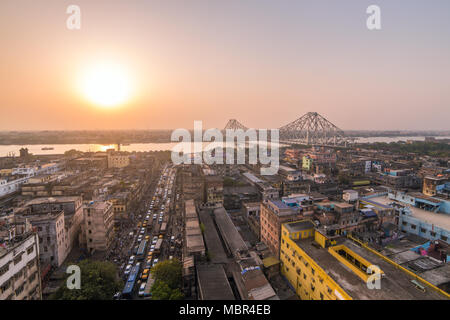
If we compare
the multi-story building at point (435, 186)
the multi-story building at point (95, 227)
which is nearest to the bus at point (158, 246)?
the multi-story building at point (95, 227)

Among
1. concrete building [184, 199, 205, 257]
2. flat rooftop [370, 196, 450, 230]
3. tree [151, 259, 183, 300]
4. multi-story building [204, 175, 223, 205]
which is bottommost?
tree [151, 259, 183, 300]

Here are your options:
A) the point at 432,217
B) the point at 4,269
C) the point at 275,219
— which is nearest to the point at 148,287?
the point at 4,269

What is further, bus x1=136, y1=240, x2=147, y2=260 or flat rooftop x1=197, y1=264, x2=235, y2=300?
bus x1=136, y1=240, x2=147, y2=260

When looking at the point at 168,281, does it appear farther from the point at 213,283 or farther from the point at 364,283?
the point at 364,283

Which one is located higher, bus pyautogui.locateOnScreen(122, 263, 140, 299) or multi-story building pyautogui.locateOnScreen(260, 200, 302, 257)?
multi-story building pyautogui.locateOnScreen(260, 200, 302, 257)

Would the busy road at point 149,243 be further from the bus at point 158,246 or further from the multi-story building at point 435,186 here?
the multi-story building at point 435,186

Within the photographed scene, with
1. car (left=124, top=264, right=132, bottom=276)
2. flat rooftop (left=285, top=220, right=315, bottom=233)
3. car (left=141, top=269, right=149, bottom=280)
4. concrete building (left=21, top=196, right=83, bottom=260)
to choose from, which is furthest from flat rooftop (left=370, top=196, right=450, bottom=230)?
concrete building (left=21, top=196, right=83, bottom=260)

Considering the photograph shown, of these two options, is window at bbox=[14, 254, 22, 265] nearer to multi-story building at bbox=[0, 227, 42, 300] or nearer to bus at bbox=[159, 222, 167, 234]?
multi-story building at bbox=[0, 227, 42, 300]

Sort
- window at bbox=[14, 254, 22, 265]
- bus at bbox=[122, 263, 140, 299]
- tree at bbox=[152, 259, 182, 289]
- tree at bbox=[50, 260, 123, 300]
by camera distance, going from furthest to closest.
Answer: bus at bbox=[122, 263, 140, 299], tree at bbox=[152, 259, 182, 289], tree at bbox=[50, 260, 123, 300], window at bbox=[14, 254, 22, 265]
